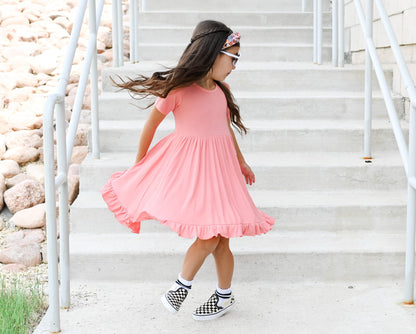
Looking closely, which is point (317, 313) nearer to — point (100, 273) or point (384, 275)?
point (384, 275)

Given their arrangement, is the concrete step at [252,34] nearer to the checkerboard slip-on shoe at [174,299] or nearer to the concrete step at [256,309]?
the concrete step at [256,309]

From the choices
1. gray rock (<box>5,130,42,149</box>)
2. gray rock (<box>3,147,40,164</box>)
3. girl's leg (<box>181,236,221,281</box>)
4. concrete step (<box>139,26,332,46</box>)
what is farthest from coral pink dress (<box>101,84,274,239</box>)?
concrete step (<box>139,26,332,46</box>)

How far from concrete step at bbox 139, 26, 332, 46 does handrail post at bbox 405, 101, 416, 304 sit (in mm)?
2666

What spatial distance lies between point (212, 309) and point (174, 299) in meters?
0.21

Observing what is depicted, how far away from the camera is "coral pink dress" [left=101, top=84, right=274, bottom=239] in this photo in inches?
104

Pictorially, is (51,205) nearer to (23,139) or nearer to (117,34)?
(117,34)

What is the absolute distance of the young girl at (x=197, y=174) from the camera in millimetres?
2664

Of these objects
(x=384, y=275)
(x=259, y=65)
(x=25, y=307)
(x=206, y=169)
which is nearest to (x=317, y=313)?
(x=384, y=275)

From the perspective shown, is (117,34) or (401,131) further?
(117,34)

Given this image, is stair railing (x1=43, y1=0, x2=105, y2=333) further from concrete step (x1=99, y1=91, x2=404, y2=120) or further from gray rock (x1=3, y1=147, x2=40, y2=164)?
gray rock (x1=3, y1=147, x2=40, y2=164)

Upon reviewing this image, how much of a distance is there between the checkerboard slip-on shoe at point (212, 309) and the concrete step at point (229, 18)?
3.21 metres

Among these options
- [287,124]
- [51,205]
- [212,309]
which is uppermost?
[287,124]

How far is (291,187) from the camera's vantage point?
3.72 m

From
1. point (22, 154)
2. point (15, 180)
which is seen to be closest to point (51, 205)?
point (15, 180)
